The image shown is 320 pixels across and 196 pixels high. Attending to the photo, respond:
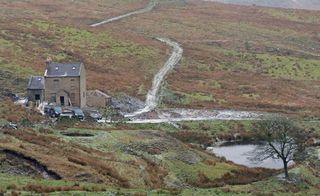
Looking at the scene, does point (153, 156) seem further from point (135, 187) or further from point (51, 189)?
point (51, 189)

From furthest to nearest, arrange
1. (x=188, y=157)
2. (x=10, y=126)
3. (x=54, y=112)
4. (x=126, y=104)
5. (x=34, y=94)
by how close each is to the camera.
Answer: (x=126, y=104)
(x=34, y=94)
(x=54, y=112)
(x=10, y=126)
(x=188, y=157)

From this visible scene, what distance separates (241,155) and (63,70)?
29458 millimetres

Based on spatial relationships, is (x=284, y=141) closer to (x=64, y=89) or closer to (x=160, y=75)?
(x=64, y=89)

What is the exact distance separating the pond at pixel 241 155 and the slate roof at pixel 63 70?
2300 cm

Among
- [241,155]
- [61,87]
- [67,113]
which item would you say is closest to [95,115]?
[67,113]

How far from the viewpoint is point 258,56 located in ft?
497

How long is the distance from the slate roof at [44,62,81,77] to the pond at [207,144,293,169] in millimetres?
22999

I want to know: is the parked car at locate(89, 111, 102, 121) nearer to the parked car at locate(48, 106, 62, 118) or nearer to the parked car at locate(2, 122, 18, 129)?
the parked car at locate(48, 106, 62, 118)

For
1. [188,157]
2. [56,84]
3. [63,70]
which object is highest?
[63,70]

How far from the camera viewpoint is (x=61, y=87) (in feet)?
280

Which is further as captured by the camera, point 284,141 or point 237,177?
point 284,141

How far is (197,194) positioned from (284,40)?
145775 mm

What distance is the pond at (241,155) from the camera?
65181mm

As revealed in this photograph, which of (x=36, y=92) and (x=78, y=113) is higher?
(x=36, y=92)
